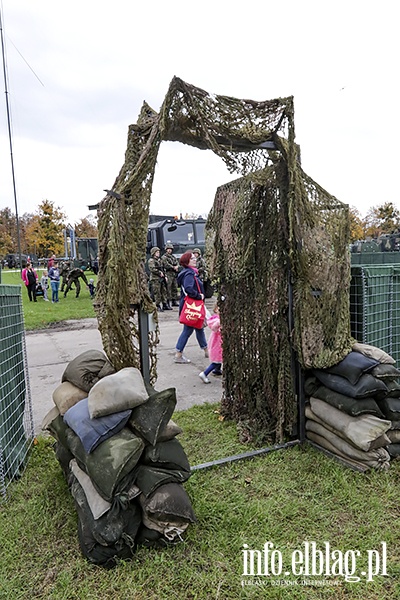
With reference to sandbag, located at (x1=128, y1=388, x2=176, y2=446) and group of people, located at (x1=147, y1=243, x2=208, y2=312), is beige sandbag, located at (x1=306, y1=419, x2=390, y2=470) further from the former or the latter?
group of people, located at (x1=147, y1=243, x2=208, y2=312)

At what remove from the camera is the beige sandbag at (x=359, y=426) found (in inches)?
115

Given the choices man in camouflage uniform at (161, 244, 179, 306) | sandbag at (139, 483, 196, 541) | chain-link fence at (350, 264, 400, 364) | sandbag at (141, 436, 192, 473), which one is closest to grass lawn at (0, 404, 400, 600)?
sandbag at (139, 483, 196, 541)

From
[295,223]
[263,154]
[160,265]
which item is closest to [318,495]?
[295,223]

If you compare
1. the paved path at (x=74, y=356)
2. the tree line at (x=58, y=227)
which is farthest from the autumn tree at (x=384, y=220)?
the paved path at (x=74, y=356)

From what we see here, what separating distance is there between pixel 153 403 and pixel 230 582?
39.4 inches

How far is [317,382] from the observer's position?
11.4ft

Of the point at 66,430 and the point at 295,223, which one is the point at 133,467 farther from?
the point at 295,223

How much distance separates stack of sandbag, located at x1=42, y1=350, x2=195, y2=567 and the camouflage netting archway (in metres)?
0.43

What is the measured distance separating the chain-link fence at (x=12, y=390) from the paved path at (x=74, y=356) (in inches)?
29.0

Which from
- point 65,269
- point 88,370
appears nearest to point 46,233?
point 65,269

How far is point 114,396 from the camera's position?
2.41m

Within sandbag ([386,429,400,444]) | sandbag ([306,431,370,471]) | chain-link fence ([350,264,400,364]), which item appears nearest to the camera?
sandbag ([306,431,370,471])

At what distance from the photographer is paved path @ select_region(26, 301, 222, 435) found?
501 cm

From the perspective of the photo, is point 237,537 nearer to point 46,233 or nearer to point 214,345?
point 214,345
